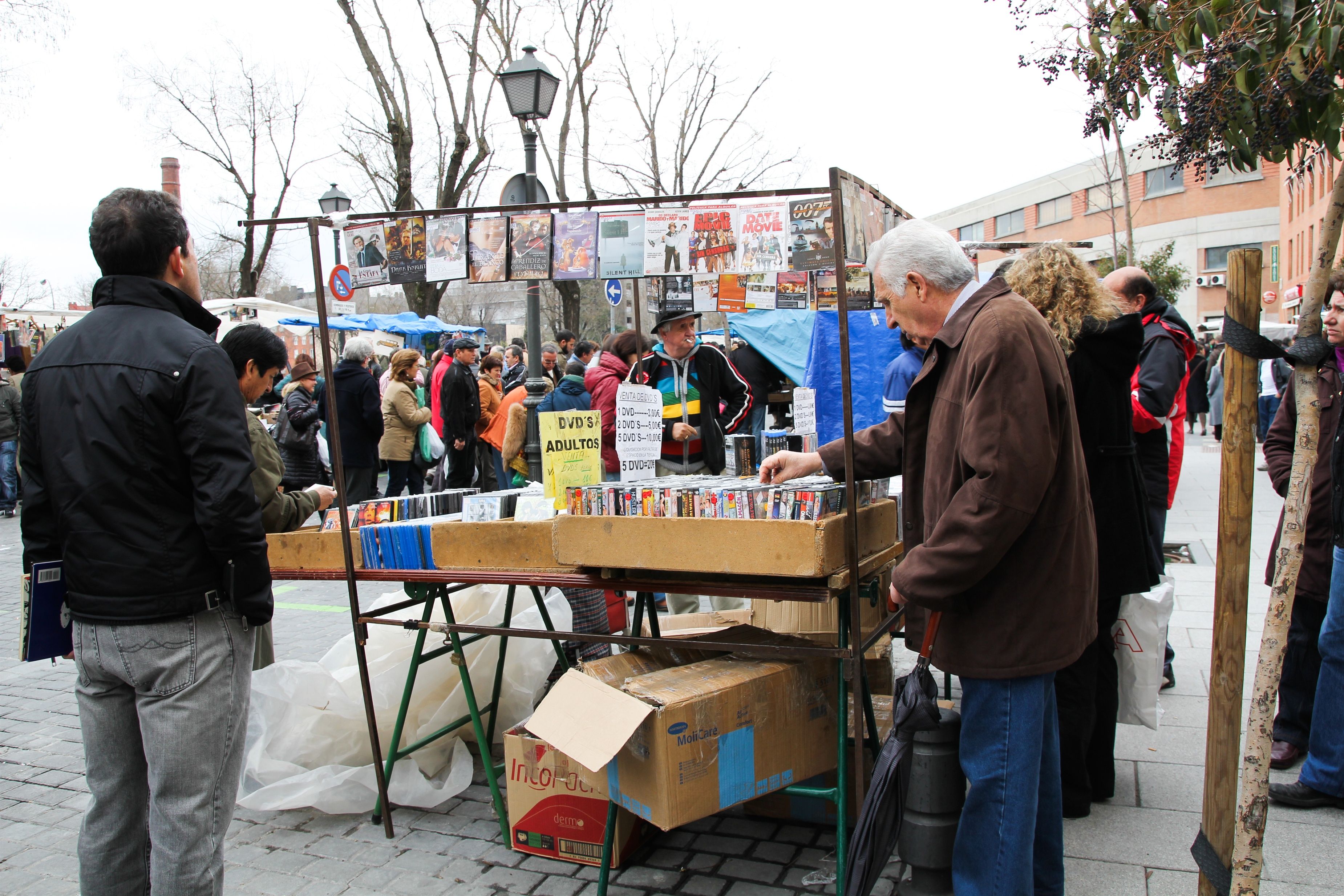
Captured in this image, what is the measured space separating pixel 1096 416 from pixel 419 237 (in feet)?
8.41

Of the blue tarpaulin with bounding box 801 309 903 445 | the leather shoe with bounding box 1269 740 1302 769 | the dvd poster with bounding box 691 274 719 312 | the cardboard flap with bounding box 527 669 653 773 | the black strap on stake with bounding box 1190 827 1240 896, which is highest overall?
the dvd poster with bounding box 691 274 719 312

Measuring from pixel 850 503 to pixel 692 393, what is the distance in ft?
9.04

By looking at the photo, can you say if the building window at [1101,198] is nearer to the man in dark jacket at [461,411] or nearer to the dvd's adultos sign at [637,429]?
the man in dark jacket at [461,411]

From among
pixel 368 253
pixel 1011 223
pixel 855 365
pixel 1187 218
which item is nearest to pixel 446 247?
pixel 368 253

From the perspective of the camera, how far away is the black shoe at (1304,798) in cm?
324

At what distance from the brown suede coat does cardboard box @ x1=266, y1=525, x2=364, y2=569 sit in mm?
2139

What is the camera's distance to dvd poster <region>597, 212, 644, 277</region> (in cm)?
318

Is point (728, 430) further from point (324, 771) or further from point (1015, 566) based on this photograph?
point (1015, 566)

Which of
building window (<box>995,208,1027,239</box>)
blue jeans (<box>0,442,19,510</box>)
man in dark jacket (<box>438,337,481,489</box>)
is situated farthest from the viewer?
building window (<box>995,208,1027,239</box>)

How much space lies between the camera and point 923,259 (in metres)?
2.44

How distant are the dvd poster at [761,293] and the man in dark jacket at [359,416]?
16.5 ft

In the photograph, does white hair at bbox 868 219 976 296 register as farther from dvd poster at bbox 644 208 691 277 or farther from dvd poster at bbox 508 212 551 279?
dvd poster at bbox 508 212 551 279

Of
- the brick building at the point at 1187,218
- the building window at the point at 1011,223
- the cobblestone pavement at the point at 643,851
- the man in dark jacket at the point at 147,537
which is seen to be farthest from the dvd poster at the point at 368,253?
the building window at the point at 1011,223

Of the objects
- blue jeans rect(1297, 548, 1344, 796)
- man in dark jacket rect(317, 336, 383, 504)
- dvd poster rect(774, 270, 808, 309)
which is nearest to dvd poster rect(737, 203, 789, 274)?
dvd poster rect(774, 270, 808, 309)
